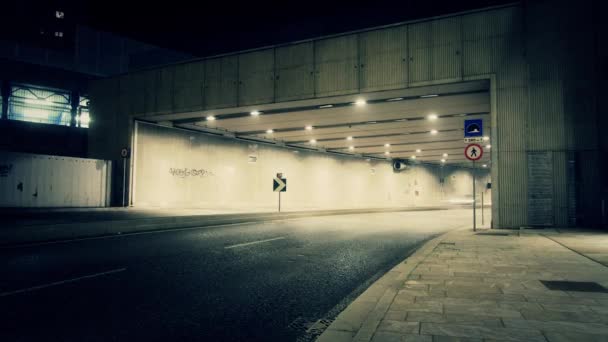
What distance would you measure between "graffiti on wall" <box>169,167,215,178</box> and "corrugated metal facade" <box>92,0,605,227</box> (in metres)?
12.3

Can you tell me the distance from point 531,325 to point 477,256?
4703 mm

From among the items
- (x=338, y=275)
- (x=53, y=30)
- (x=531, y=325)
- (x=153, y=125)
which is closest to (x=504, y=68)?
(x=338, y=275)

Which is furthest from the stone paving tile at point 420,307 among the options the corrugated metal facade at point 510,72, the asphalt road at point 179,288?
the corrugated metal facade at point 510,72

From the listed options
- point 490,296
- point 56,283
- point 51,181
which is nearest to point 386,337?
point 490,296

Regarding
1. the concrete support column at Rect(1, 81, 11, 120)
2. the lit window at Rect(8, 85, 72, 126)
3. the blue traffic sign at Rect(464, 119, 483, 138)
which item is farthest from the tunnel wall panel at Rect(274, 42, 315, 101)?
the concrete support column at Rect(1, 81, 11, 120)

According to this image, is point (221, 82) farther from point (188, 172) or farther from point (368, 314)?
point (368, 314)

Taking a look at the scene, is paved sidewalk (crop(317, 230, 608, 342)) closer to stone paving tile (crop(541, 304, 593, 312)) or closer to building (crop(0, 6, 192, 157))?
stone paving tile (crop(541, 304, 593, 312))

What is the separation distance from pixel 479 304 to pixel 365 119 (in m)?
20.4

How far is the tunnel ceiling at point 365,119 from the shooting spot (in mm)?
18695

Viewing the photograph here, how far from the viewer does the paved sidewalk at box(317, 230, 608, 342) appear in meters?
3.65

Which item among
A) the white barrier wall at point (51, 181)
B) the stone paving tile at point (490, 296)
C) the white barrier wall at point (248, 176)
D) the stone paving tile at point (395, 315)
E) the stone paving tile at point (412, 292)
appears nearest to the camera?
the stone paving tile at point (395, 315)

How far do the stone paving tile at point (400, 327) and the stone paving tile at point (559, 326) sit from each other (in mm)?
913

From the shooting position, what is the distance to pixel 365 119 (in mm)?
24438

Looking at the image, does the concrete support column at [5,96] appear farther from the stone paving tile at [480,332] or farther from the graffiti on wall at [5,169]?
the stone paving tile at [480,332]
